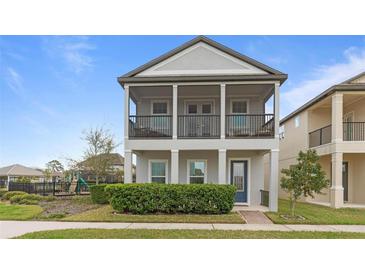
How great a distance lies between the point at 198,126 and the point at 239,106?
3.10 metres

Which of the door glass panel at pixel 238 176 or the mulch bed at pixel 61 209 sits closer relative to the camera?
the mulch bed at pixel 61 209

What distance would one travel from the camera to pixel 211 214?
1104cm

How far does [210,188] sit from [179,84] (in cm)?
553

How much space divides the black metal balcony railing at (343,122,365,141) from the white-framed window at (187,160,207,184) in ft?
30.2

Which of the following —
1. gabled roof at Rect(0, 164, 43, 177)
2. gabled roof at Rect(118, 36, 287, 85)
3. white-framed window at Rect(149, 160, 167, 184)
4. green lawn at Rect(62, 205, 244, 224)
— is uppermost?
gabled roof at Rect(118, 36, 287, 85)

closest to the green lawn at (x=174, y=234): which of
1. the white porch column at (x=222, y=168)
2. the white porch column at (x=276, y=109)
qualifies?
the white porch column at (x=222, y=168)

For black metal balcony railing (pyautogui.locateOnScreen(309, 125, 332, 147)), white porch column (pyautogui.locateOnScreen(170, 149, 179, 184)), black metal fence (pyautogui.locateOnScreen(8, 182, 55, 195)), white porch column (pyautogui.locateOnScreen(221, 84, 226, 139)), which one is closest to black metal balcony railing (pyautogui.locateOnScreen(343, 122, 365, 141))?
black metal balcony railing (pyautogui.locateOnScreen(309, 125, 332, 147))

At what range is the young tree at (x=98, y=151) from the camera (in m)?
21.1

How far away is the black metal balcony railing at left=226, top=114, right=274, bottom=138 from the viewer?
44.3 feet

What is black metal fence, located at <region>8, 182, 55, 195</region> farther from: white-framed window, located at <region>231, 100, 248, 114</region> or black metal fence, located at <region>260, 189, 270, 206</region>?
black metal fence, located at <region>260, 189, 270, 206</region>

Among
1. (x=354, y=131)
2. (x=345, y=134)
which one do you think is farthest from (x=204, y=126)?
(x=354, y=131)

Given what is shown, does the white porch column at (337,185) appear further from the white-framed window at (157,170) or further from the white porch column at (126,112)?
the white porch column at (126,112)

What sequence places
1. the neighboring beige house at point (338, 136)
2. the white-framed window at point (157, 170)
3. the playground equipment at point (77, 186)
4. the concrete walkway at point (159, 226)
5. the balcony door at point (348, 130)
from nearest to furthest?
1. the concrete walkway at point (159, 226)
2. the neighboring beige house at point (338, 136)
3. the white-framed window at point (157, 170)
4. the balcony door at point (348, 130)
5. the playground equipment at point (77, 186)
